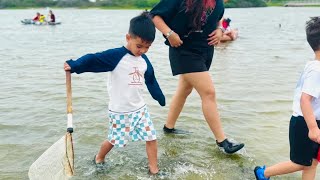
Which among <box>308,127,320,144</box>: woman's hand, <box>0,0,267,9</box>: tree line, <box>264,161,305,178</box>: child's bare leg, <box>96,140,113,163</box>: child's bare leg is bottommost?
<box>0,0,267,9</box>: tree line

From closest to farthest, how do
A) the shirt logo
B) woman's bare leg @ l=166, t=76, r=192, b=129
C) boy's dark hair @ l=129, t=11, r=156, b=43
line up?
boy's dark hair @ l=129, t=11, r=156, b=43 → the shirt logo → woman's bare leg @ l=166, t=76, r=192, b=129

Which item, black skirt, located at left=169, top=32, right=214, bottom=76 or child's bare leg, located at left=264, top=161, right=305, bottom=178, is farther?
black skirt, located at left=169, top=32, right=214, bottom=76

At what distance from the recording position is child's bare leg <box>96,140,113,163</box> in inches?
163

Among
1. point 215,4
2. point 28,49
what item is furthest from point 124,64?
point 28,49

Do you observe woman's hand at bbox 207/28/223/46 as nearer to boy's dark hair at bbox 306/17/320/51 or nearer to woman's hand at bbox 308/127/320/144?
boy's dark hair at bbox 306/17/320/51

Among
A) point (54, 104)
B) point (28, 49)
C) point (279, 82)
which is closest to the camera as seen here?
point (54, 104)

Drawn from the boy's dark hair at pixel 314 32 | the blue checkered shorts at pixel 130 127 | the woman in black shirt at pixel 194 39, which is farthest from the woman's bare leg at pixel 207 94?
the boy's dark hair at pixel 314 32

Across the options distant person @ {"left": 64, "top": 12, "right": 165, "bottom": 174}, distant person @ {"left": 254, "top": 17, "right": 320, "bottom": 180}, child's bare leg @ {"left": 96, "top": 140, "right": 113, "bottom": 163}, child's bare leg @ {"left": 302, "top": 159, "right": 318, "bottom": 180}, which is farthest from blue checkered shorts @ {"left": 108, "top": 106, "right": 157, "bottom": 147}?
child's bare leg @ {"left": 302, "top": 159, "right": 318, "bottom": 180}

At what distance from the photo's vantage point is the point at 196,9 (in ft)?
14.7

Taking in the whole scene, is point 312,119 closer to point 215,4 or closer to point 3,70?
point 215,4

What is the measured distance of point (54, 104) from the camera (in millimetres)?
7000

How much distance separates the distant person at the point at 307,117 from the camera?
3.17m

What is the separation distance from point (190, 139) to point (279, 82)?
4.45 m

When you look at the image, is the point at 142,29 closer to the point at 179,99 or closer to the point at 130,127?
the point at 130,127
